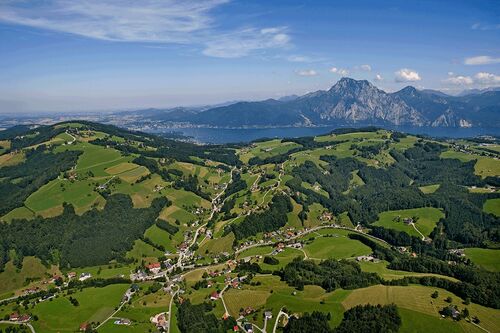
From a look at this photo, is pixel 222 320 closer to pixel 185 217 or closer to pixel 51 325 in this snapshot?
pixel 51 325

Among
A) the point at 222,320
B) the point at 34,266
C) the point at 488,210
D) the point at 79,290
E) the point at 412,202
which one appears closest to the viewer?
the point at 222,320

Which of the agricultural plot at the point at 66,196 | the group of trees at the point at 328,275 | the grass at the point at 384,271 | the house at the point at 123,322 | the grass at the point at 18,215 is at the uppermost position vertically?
the agricultural plot at the point at 66,196

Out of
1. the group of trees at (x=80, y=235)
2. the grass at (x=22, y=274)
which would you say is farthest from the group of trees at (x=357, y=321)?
the grass at (x=22, y=274)

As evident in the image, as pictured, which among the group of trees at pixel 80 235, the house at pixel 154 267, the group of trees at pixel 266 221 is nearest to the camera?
the house at pixel 154 267

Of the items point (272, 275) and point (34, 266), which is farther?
point (34, 266)

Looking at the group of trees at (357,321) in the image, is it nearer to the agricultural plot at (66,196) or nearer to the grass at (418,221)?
the grass at (418,221)

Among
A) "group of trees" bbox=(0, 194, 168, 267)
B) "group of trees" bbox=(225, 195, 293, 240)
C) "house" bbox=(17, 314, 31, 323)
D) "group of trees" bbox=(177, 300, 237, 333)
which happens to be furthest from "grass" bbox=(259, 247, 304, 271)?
"house" bbox=(17, 314, 31, 323)

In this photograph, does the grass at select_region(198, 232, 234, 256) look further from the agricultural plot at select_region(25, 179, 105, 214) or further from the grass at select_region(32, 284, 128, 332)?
the agricultural plot at select_region(25, 179, 105, 214)

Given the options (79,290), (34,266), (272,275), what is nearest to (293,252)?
(272,275)
